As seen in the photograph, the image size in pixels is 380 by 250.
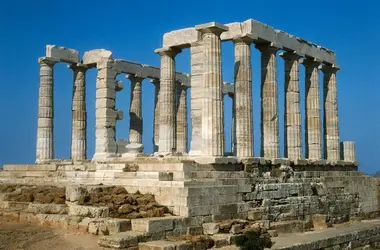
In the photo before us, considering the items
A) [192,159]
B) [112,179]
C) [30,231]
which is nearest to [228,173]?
[192,159]

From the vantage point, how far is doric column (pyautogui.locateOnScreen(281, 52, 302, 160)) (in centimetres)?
2830

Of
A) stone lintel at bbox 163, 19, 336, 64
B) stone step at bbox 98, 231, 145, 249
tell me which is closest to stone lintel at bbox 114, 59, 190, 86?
stone lintel at bbox 163, 19, 336, 64

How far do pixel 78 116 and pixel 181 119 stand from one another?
20.7ft

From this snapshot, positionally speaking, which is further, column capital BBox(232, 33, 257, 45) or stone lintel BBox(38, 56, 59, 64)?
stone lintel BBox(38, 56, 59, 64)

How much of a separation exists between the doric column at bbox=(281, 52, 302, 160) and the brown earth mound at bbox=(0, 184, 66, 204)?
1290cm

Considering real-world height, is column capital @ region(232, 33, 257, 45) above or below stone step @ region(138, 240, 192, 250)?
above

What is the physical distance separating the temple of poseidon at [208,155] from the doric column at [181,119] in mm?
69

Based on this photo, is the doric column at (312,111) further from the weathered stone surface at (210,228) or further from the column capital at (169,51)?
the weathered stone surface at (210,228)

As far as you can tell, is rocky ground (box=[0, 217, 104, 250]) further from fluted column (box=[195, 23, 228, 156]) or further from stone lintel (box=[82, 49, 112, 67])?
stone lintel (box=[82, 49, 112, 67])

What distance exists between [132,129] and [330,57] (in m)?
13.0

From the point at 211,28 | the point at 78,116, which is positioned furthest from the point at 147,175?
the point at 78,116

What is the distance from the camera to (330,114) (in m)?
32.5

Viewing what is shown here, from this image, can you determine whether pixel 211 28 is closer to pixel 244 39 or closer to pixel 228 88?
pixel 244 39

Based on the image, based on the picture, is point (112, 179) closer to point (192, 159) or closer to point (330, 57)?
point (192, 159)
